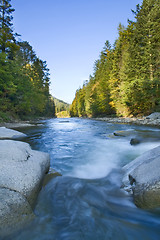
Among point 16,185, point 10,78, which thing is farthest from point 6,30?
point 16,185

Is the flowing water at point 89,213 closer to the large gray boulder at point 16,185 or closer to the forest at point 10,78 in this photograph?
the large gray boulder at point 16,185

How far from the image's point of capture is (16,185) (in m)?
1.77

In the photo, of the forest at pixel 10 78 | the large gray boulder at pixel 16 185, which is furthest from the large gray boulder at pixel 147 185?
the forest at pixel 10 78

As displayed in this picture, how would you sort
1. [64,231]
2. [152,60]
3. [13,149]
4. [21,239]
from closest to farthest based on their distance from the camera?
[21,239] < [64,231] < [13,149] < [152,60]

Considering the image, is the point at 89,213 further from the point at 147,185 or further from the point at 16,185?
the point at 16,185

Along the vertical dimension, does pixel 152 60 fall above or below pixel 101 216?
above

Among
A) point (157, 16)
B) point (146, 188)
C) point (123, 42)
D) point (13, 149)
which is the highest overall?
point (123, 42)

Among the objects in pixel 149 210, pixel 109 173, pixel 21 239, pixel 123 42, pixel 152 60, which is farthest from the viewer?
pixel 123 42

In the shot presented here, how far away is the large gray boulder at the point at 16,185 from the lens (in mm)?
1454

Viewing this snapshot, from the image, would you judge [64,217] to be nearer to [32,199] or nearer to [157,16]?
[32,199]

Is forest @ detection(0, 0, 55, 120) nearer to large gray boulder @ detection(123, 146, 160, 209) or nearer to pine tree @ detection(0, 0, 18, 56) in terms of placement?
pine tree @ detection(0, 0, 18, 56)

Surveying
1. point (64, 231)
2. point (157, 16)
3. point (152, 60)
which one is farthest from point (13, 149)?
point (157, 16)

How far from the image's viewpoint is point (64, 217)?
5.93 feet

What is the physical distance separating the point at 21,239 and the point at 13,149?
1504 millimetres
